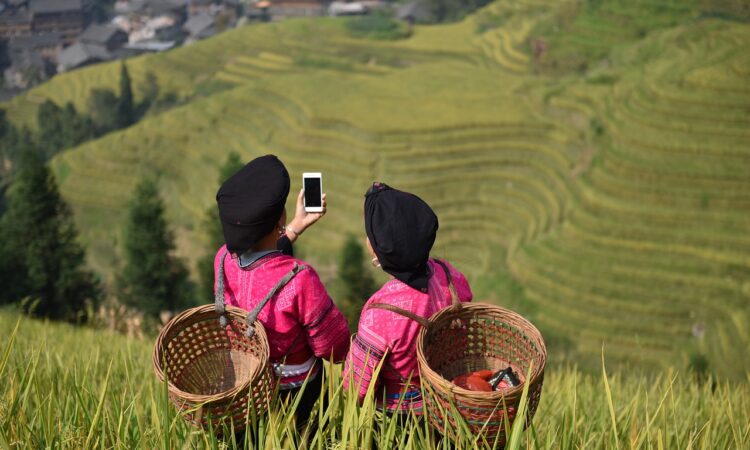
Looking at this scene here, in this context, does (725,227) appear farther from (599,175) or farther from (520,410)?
(520,410)

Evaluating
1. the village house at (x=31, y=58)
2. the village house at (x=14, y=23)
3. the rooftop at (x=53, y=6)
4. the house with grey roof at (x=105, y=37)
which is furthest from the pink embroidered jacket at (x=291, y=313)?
the rooftop at (x=53, y=6)

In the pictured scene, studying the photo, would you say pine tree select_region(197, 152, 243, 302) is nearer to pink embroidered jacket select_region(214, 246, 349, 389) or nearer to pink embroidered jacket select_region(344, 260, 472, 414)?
pink embroidered jacket select_region(214, 246, 349, 389)

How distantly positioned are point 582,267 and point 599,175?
13.5 feet

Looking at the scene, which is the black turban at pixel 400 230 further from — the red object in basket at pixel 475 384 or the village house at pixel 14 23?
the village house at pixel 14 23

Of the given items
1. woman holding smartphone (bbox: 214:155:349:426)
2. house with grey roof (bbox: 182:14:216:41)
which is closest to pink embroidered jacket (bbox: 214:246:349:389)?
woman holding smartphone (bbox: 214:155:349:426)

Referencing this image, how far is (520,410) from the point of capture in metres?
1.61

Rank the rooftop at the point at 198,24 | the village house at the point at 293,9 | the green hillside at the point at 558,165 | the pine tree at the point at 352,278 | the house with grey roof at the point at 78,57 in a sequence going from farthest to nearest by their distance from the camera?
the village house at the point at 293,9
the rooftop at the point at 198,24
the house with grey roof at the point at 78,57
the green hillside at the point at 558,165
the pine tree at the point at 352,278

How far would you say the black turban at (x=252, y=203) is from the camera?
2.07 metres

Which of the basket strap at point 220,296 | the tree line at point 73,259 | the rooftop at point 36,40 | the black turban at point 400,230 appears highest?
the black turban at point 400,230

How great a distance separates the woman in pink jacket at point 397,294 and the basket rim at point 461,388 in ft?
0.24

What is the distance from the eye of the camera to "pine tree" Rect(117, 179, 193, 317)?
1725 cm

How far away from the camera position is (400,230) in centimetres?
195

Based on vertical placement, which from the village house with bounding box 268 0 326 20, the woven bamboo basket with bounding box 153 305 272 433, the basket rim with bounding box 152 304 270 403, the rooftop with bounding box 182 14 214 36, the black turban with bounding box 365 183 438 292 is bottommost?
the rooftop with bounding box 182 14 214 36

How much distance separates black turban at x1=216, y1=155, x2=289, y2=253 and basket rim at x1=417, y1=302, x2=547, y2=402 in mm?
631
